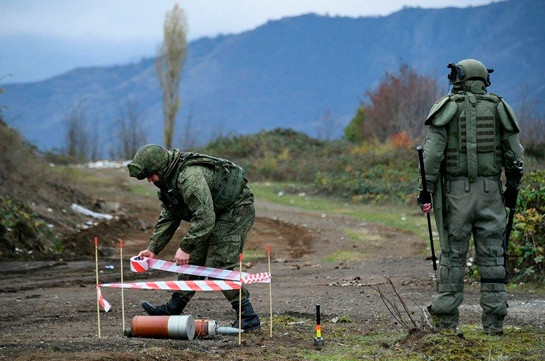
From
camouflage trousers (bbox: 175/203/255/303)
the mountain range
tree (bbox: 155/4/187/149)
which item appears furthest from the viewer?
the mountain range

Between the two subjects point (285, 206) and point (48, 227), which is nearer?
point (48, 227)

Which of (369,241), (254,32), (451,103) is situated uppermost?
(254,32)

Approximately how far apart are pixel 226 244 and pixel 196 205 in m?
0.60

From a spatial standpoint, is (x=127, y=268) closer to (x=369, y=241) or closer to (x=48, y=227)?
(x=48, y=227)

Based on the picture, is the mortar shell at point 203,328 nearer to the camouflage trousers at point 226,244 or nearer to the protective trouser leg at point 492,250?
the camouflage trousers at point 226,244

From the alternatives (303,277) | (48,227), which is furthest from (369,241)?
(48,227)

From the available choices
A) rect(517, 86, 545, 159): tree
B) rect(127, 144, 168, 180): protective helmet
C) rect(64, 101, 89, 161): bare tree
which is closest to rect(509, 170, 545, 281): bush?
rect(127, 144, 168, 180): protective helmet

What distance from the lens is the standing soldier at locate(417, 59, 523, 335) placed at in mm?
8492

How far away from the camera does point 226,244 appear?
29.4ft

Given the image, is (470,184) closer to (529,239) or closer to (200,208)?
(200,208)

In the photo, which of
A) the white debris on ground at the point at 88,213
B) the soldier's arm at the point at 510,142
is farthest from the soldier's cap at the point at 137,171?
the white debris on ground at the point at 88,213

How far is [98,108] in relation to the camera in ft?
511

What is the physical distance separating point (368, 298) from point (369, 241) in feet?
27.0

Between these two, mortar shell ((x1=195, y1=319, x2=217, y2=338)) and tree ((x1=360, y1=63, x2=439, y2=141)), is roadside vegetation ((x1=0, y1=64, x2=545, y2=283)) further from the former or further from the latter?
mortar shell ((x1=195, y1=319, x2=217, y2=338))
